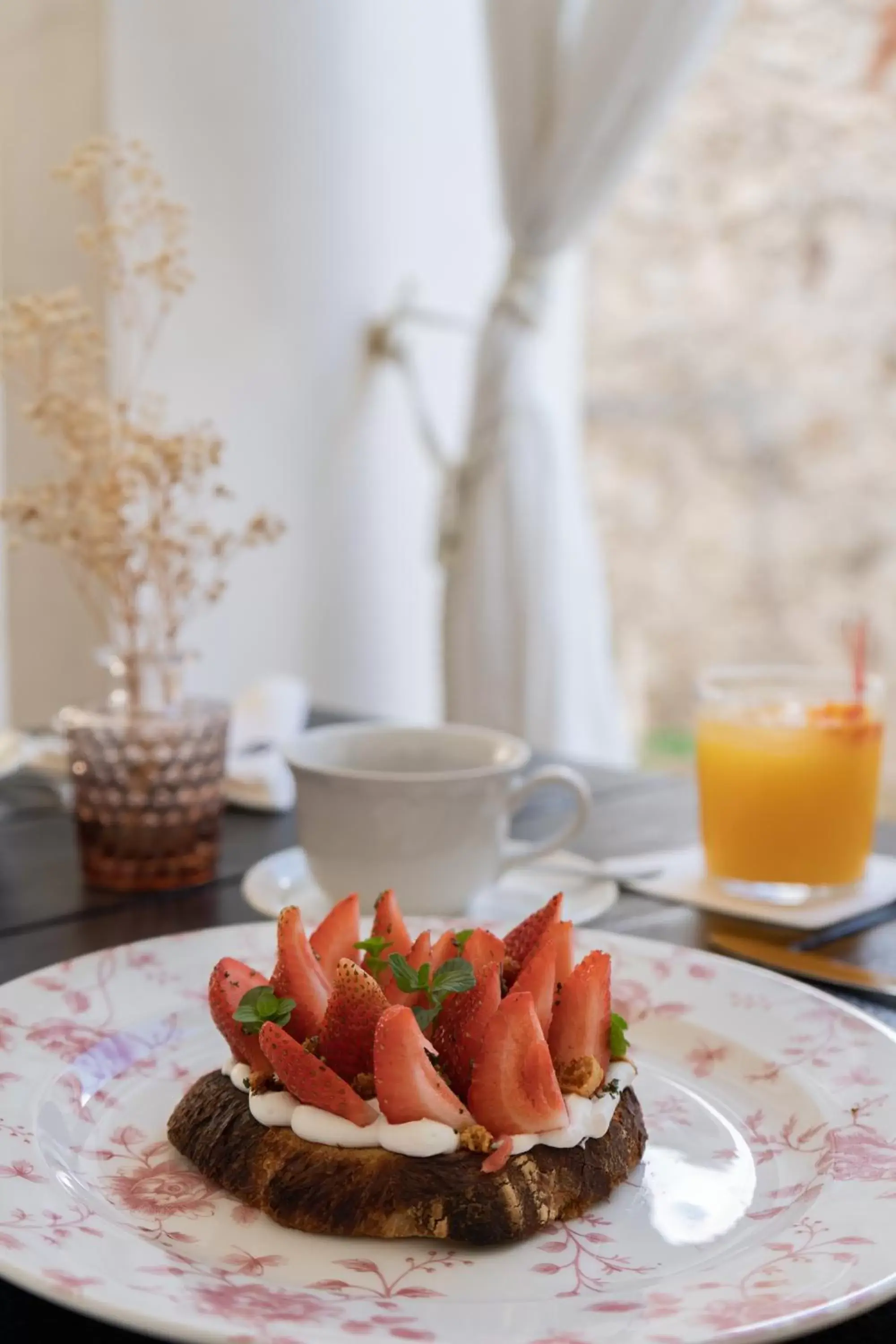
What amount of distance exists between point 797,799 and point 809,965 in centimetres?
18

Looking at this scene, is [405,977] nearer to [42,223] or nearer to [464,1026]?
[464,1026]

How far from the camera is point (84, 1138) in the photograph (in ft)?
1.94

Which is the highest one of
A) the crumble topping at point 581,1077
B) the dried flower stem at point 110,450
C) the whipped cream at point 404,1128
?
the dried flower stem at point 110,450

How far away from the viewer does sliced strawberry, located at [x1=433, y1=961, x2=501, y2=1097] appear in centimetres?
56

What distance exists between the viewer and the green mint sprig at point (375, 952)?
0.62 m

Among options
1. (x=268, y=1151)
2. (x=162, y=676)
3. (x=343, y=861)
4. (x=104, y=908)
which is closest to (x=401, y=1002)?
(x=268, y=1151)

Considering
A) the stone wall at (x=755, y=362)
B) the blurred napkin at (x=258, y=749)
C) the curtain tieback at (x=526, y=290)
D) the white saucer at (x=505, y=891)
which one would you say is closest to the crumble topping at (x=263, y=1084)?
the white saucer at (x=505, y=891)

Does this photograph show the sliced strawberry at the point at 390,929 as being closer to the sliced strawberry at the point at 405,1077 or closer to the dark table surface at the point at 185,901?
the sliced strawberry at the point at 405,1077

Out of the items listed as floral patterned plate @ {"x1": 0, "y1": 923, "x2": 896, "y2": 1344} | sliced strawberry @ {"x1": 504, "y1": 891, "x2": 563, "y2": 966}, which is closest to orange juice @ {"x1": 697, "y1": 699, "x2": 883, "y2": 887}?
floral patterned plate @ {"x1": 0, "y1": 923, "x2": 896, "y2": 1344}

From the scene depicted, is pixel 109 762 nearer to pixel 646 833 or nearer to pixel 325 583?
pixel 646 833

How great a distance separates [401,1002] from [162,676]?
0.55 meters

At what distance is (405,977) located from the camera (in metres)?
0.59

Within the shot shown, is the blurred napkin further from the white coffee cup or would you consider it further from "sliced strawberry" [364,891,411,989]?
"sliced strawberry" [364,891,411,989]

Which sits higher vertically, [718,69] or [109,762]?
[718,69]
